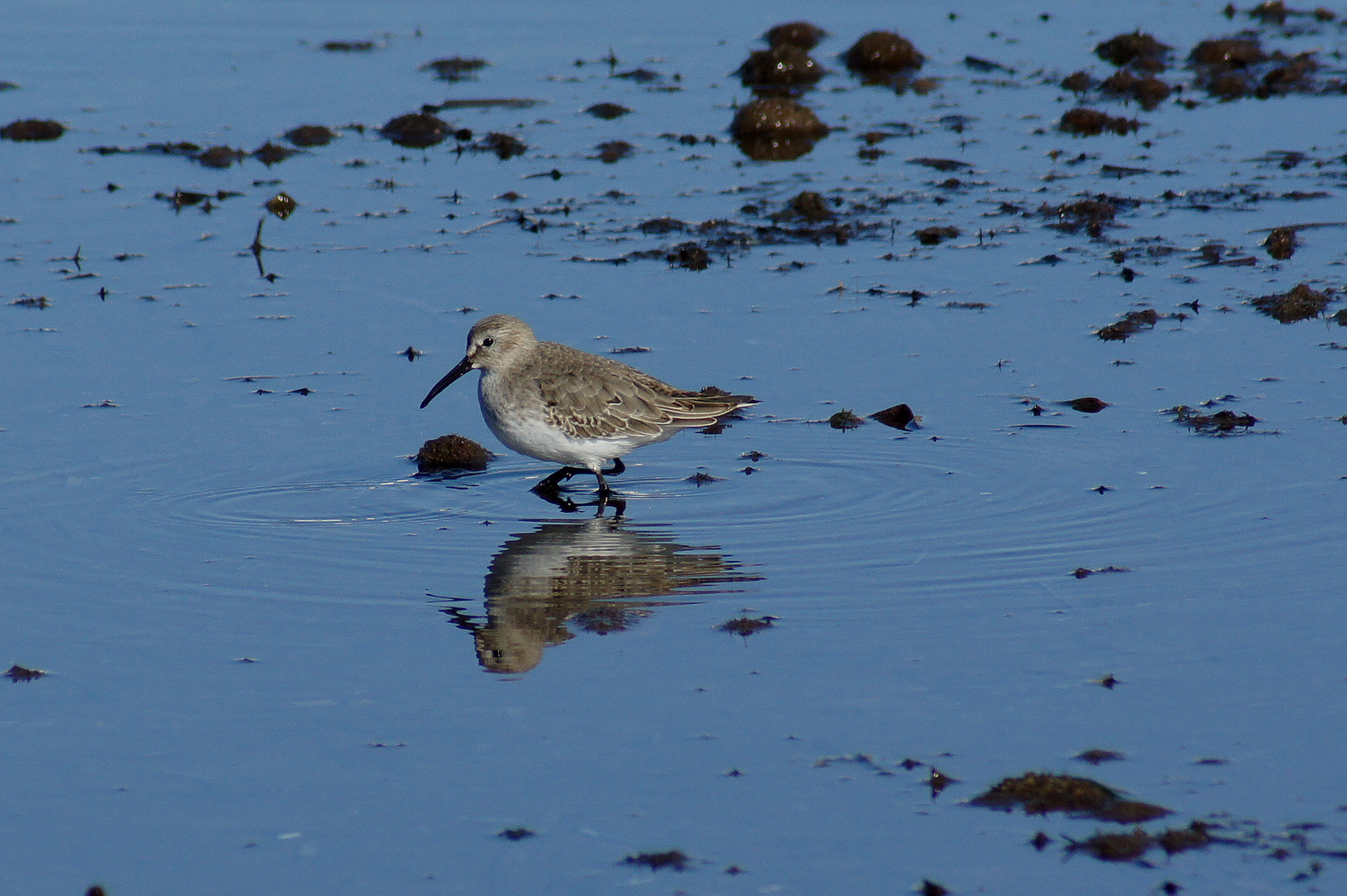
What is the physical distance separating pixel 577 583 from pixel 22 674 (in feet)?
7.46

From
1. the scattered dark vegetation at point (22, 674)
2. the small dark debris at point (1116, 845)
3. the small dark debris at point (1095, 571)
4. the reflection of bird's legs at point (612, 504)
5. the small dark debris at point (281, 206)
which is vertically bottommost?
the scattered dark vegetation at point (22, 674)

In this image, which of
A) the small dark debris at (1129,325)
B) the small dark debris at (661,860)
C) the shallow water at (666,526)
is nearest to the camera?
the small dark debris at (661,860)

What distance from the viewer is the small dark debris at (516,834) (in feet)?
15.6

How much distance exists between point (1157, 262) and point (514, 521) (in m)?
5.70

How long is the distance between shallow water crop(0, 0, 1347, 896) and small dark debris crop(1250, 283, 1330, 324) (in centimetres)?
10

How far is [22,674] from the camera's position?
5914 mm

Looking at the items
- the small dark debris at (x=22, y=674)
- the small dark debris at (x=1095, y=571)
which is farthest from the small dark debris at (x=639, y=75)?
the small dark debris at (x=22, y=674)

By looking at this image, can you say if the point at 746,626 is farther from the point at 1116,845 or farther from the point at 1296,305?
the point at 1296,305

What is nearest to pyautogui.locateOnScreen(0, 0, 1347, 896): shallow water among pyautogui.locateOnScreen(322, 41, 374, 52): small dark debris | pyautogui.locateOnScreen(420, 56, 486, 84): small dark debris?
pyautogui.locateOnScreen(420, 56, 486, 84): small dark debris

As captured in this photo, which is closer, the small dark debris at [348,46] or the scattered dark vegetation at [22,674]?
the scattered dark vegetation at [22,674]

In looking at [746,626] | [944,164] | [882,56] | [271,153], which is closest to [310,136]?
[271,153]

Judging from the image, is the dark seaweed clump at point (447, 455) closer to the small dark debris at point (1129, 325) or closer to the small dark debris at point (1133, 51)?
the small dark debris at point (1129, 325)

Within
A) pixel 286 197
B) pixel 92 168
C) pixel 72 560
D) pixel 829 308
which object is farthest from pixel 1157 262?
pixel 92 168

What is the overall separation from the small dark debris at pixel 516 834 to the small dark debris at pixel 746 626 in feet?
5.49
